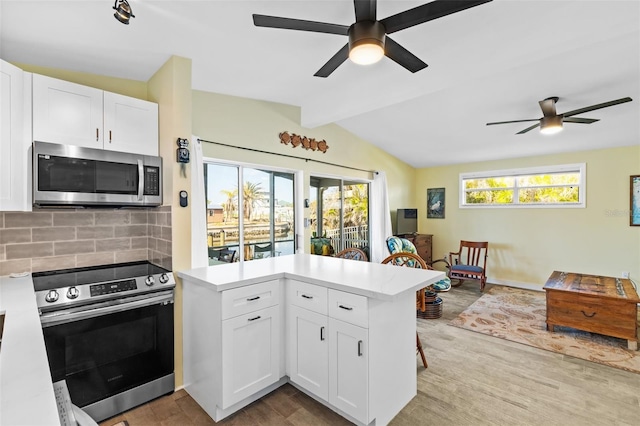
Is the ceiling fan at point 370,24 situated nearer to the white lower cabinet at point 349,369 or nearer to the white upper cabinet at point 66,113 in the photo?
the white upper cabinet at point 66,113

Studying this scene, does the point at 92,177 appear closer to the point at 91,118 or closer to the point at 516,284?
the point at 91,118

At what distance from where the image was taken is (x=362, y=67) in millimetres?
2895

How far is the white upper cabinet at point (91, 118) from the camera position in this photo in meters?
2.02

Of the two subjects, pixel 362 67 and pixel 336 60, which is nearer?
pixel 336 60

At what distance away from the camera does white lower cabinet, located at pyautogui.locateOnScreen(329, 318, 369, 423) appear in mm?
1842

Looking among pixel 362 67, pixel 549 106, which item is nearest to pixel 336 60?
pixel 362 67

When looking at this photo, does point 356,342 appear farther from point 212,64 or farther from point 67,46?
point 67,46

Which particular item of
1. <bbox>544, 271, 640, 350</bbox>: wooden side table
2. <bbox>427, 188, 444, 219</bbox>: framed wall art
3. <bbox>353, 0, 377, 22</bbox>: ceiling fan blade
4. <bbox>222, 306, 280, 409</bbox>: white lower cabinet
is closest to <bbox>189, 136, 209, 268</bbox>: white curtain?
<bbox>222, 306, 280, 409</bbox>: white lower cabinet

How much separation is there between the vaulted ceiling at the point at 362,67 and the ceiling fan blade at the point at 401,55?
0.36 meters

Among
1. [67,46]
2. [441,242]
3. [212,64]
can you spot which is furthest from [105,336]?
[441,242]

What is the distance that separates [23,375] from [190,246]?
67.7 inches

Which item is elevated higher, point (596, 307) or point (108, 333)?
point (108, 333)

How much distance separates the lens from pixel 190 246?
2508 millimetres

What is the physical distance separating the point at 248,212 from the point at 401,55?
2.37 metres
